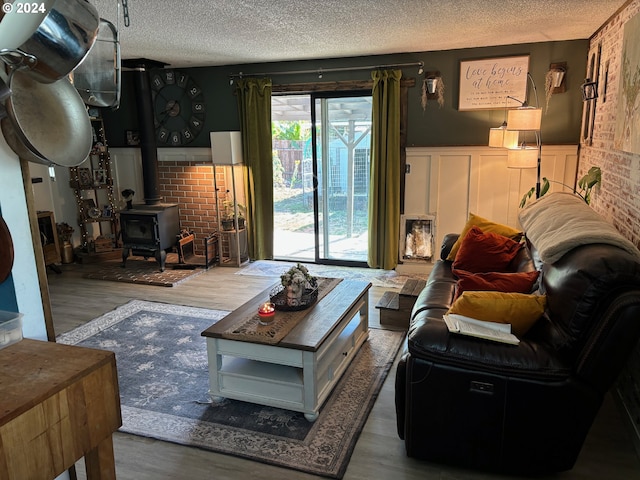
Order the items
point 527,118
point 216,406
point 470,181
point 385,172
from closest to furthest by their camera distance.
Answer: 1. point 216,406
2. point 527,118
3. point 470,181
4. point 385,172

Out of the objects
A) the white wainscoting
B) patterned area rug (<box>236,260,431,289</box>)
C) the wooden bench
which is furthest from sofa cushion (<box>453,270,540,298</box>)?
the white wainscoting

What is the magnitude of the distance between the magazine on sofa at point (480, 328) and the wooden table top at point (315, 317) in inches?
28.0

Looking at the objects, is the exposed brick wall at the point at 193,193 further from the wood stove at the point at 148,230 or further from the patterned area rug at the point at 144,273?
the patterned area rug at the point at 144,273

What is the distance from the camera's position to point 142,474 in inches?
85.7

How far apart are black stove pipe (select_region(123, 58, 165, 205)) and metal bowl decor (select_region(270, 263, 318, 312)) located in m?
3.27

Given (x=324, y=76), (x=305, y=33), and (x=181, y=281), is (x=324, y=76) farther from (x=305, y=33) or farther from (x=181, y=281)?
(x=181, y=281)

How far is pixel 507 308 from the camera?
2.16 meters

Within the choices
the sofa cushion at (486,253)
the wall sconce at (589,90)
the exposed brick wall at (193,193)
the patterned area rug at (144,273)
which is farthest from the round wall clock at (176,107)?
the wall sconce at (589,90)

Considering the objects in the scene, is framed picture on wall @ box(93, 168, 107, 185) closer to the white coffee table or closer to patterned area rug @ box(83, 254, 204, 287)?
patterned area rug @ box(83, 254, 204, 287)

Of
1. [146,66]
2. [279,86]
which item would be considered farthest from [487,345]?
[146,66]

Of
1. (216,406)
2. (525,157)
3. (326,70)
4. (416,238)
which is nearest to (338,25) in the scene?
(326,70)

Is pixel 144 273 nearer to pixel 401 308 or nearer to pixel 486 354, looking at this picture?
pixel 401 308

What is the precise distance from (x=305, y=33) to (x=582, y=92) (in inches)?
100

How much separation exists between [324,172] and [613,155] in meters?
2.94
